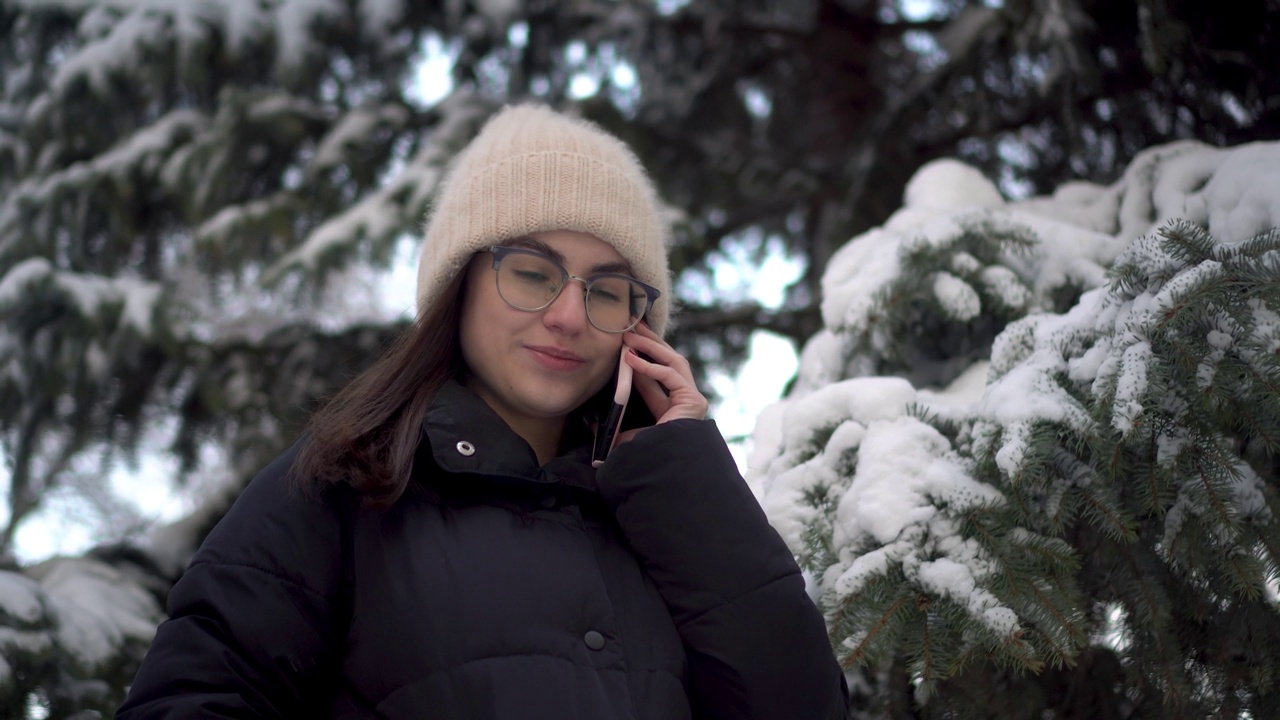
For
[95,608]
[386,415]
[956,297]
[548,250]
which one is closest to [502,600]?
[386,415]

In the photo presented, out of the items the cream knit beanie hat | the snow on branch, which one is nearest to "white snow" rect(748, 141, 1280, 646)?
the cream knit beanie hat

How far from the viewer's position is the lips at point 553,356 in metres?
1.80

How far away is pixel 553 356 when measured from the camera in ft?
5.93

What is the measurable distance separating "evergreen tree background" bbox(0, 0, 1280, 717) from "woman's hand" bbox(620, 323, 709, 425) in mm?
547

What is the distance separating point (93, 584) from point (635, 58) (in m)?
3.40

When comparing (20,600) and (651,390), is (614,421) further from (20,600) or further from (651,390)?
(20,600)

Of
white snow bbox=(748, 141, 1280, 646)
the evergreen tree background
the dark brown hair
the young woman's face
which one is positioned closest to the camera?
the dark brown hair

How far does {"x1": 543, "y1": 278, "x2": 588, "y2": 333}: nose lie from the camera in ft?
5.87

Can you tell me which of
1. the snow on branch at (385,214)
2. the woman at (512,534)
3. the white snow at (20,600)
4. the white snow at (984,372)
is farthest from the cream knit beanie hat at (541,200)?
the snow on branch at (385,214)

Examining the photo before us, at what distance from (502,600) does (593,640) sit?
6.0 inches

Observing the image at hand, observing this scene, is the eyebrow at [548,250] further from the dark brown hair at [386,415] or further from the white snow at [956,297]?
the white snow at [956,297]

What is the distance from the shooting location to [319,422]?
172 centimetres

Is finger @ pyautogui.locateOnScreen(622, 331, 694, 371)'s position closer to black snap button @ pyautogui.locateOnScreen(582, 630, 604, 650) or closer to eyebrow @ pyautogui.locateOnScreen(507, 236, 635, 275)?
eyebrow @ pyautogui.locateOnScreen(507, 236, 635, 275)

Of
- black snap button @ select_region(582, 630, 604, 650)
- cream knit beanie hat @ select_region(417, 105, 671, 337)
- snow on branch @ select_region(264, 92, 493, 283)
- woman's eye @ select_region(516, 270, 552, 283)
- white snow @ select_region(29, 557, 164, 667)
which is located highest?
snow on branch @ select_region(264, 92, 493, 283)
